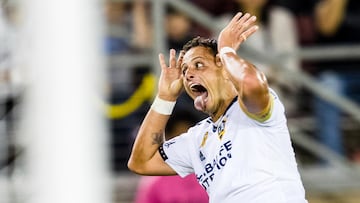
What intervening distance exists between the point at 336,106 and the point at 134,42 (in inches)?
46.8

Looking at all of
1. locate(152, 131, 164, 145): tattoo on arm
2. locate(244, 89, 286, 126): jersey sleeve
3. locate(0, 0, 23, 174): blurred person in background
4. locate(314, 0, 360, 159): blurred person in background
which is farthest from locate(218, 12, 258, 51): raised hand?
locate(314, 0, 360, 159): blurred person in background

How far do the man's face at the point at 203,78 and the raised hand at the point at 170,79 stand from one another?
6 cm

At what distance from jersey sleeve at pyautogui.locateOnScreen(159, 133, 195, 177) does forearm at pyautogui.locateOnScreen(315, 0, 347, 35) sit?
2.86 metres

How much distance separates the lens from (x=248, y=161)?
1.63m

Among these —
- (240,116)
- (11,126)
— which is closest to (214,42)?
(240,116)

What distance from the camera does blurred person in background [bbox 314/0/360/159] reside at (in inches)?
221

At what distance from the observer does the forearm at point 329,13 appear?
486 cm

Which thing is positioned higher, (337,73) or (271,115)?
(337,73)

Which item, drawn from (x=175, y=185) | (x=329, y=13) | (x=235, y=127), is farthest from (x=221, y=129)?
(x=329, y=13)

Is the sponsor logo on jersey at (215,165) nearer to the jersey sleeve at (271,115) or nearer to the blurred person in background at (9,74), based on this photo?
the jersey sleeve at (271,115)

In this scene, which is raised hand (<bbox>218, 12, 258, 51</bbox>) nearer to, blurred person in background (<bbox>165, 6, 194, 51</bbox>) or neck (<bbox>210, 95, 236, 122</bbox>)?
neck (<bbox>210, 95, 236, 122</bbox>)

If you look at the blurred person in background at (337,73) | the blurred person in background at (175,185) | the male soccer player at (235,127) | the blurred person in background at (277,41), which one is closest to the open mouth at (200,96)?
the male soccer player at (235,127)

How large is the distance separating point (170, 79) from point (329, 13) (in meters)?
3.37

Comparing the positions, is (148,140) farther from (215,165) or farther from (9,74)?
(9,74)
